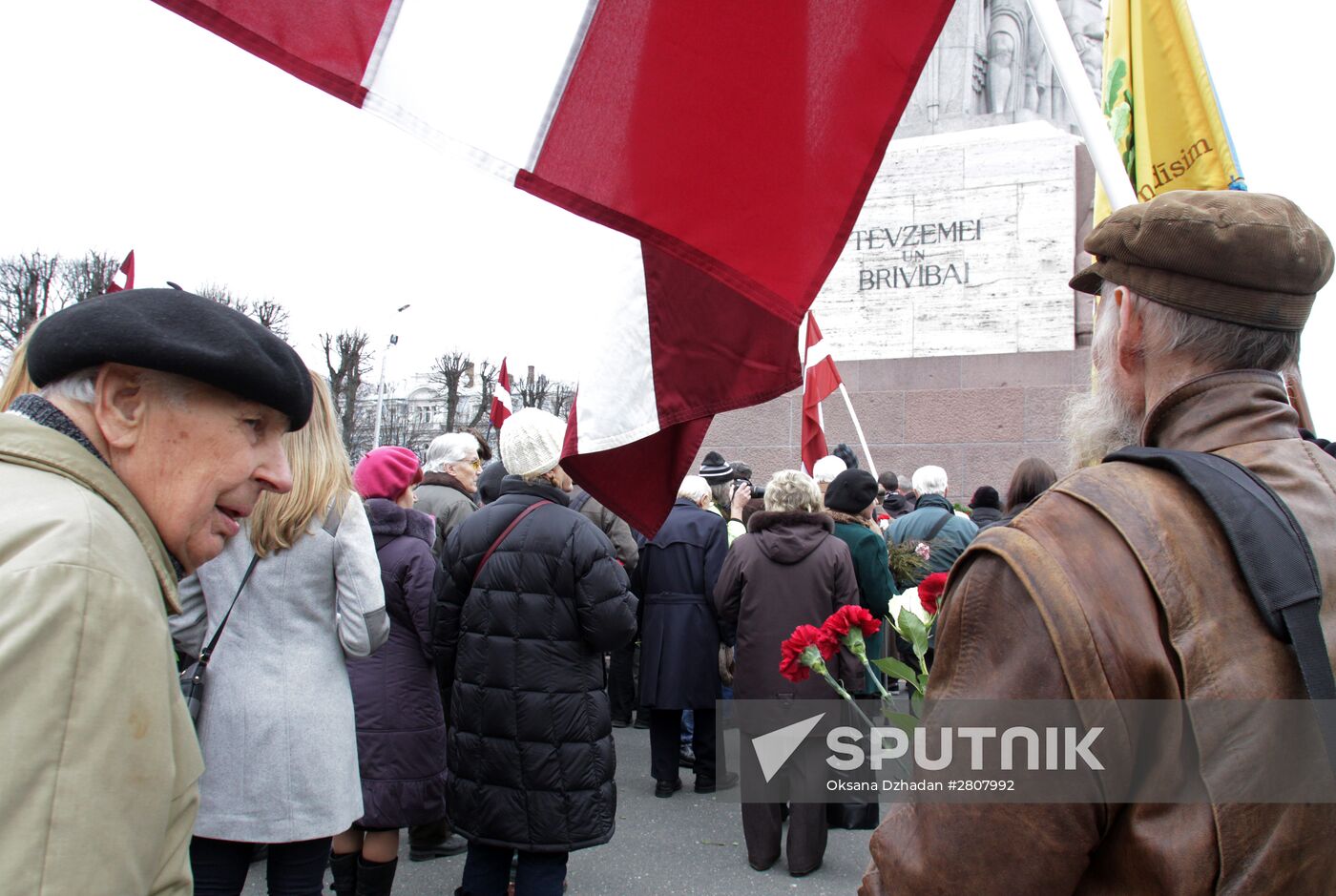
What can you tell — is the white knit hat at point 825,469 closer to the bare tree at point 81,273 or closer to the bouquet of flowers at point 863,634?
the bouquet of flowers at point 863,634

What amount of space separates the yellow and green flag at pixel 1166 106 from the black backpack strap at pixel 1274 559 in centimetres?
190

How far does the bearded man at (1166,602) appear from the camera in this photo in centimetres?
107

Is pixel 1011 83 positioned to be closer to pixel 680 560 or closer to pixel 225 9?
pixel 680 560

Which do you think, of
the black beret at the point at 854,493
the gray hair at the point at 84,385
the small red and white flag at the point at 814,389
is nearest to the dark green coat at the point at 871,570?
the black beret at the point at 854,493

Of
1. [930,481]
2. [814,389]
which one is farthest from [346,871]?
[814,389]

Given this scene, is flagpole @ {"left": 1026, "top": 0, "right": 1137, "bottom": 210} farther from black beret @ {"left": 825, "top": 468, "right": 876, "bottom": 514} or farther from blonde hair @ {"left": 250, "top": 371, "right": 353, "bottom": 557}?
black beret @ {"left": 825, "top": 468, "right": 876, "bottom": 514}

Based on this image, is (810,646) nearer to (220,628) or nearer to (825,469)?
(220,628)

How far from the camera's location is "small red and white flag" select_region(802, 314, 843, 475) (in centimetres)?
732

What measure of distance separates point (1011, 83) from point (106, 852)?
1462 centimetres

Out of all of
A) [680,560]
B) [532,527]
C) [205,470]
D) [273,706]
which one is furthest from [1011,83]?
[205,470]

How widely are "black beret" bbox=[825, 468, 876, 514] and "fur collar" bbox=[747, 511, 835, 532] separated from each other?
49 cm

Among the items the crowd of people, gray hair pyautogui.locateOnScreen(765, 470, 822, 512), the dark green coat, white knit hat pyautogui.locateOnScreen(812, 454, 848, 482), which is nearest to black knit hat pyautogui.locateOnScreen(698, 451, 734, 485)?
white knit hat pyautogui.locateOnScreen(812, 454, 848, 482)

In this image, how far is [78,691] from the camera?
97 centimetres

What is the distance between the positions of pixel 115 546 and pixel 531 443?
2.68m
